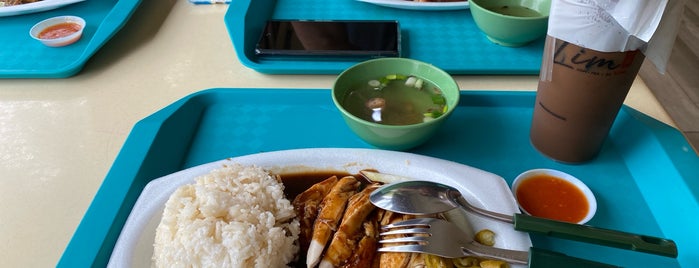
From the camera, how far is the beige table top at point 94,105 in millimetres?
1269

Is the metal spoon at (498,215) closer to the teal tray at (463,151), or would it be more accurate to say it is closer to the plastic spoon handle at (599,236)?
the plastic spoon handle at (599,236)

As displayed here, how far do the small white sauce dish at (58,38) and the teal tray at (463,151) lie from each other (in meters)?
0.75

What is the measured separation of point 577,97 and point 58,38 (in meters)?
1.93

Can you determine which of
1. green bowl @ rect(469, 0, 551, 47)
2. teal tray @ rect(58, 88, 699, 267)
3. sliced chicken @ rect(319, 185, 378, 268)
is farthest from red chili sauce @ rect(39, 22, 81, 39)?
green bowl @ rect(469, 0, 551, 47)

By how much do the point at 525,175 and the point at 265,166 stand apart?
0.71 meters

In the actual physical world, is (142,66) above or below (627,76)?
below

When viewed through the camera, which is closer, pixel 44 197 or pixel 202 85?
pixel 44 197

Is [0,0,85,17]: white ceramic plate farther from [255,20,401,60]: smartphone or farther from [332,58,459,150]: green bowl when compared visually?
[332,58,459,150]: green bowl

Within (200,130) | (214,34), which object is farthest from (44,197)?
(214,34)

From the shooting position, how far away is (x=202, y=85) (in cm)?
176

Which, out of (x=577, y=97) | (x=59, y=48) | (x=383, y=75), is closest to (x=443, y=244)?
(x=577, y=97)

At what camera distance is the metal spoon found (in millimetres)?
1000

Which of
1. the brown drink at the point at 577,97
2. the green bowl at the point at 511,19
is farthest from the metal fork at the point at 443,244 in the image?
the green bowl at the point at 511,19

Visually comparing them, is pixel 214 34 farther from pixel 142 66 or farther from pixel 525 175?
pixel 525 175
